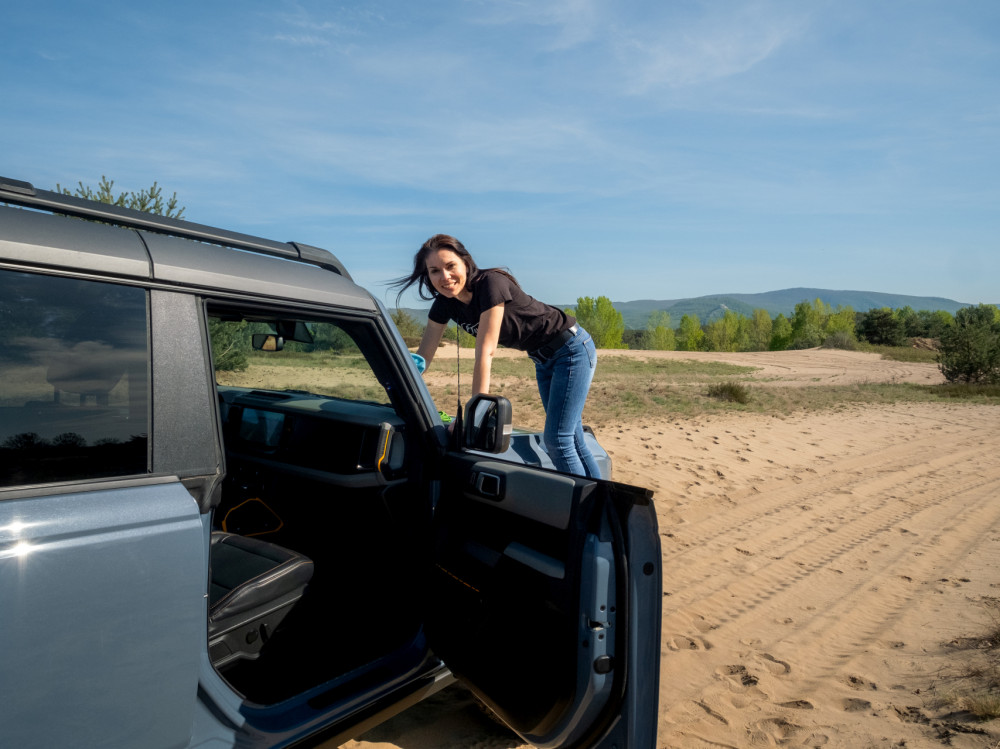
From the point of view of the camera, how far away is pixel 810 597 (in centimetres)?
438

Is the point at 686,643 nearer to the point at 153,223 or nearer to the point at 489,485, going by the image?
the point at 489,485

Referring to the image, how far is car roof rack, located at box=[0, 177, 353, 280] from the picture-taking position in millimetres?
1726

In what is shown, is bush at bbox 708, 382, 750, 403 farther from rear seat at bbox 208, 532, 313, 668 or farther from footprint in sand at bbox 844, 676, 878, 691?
rear seat at bbox 208, 532, 313, 668

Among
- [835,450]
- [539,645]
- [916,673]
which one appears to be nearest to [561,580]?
[539,645]

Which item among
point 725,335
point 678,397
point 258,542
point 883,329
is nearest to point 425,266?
point 258,542

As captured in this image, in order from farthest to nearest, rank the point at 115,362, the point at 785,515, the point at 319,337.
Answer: the point at 785,515 → the point at 319,337 → the point at 115,362

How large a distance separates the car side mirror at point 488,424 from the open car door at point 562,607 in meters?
0.08

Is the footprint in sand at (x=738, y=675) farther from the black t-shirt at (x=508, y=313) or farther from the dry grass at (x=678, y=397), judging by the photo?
the dry grass at (x=678, y=397)

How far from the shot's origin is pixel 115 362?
1651mm

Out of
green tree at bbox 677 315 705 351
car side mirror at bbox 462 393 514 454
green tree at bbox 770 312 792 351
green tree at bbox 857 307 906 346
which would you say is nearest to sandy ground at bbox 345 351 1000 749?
car side mirror at bbox 462 393 514 454

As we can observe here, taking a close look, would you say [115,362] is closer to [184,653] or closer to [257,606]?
[184,653]

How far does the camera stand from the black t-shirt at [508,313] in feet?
10.4

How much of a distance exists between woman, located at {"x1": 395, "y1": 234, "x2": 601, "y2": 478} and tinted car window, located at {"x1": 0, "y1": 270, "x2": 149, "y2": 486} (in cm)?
141

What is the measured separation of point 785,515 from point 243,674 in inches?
211
